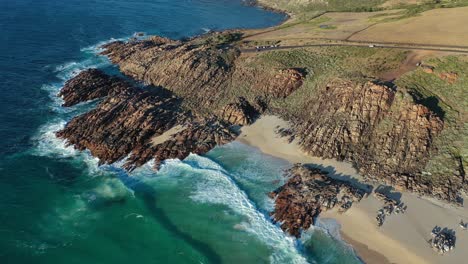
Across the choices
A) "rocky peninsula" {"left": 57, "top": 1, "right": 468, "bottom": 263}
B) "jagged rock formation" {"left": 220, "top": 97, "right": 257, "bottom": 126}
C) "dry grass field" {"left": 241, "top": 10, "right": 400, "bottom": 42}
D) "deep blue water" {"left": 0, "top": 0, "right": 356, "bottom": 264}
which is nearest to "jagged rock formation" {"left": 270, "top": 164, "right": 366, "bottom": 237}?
"rocky peninsula" {"left": 57, "top": 1, "right": 468, "bottom": 263}

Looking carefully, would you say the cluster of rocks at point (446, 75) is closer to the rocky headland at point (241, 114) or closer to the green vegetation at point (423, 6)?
the rocky headland at point (241, 114)

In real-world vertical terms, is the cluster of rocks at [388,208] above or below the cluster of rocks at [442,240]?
above

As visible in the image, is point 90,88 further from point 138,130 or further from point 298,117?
point 298,117

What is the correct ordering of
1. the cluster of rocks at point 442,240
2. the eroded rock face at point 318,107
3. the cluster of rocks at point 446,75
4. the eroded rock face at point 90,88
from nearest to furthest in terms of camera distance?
1. the cluster of rocks at point 442,240
2. the eroded rock face at point 318,107
3. the cluster of rocks at point 446,75
4. the eroded rock face at point 90,88

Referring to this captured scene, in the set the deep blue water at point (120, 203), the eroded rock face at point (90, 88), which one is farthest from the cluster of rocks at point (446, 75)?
the eroded rock face at point (90, 88)

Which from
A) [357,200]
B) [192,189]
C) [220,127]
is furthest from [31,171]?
[357,200]

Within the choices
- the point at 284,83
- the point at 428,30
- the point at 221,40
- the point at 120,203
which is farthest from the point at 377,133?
the point at 221,40
